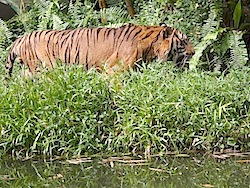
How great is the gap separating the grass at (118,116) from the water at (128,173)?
6.7 inches

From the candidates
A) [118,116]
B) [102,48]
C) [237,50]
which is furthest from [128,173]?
[237,50]

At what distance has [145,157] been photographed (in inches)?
141

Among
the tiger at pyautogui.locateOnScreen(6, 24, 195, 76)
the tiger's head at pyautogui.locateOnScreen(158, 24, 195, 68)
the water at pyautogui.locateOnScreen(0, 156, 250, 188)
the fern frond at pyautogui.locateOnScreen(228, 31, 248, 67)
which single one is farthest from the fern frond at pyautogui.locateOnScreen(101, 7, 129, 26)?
the water at pyautogui.locateOnScreen(0, 156, 250, 188)

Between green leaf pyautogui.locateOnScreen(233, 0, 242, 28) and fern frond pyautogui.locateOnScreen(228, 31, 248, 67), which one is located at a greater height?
green leaf pyautogui.locateOnScreen(233, 0, 242, 28)

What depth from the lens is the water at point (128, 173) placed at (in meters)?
3.01

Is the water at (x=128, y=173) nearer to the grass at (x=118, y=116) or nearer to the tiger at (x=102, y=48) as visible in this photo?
the grass at (x=118, y=116)

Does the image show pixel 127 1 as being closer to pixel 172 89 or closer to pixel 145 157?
pixel 172 89

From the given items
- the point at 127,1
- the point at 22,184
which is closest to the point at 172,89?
the point at 22,184

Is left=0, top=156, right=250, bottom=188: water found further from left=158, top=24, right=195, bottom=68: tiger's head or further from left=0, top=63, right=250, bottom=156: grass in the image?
left=158, top=24, right=195, bottom=68: tiger's head

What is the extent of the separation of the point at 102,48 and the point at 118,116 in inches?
51.6

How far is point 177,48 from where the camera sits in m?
5.08

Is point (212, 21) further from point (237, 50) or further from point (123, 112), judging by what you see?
point (123, 112)

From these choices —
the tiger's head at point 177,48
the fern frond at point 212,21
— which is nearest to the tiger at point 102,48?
the tiger's head at point 177,48

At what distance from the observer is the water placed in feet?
9.89
